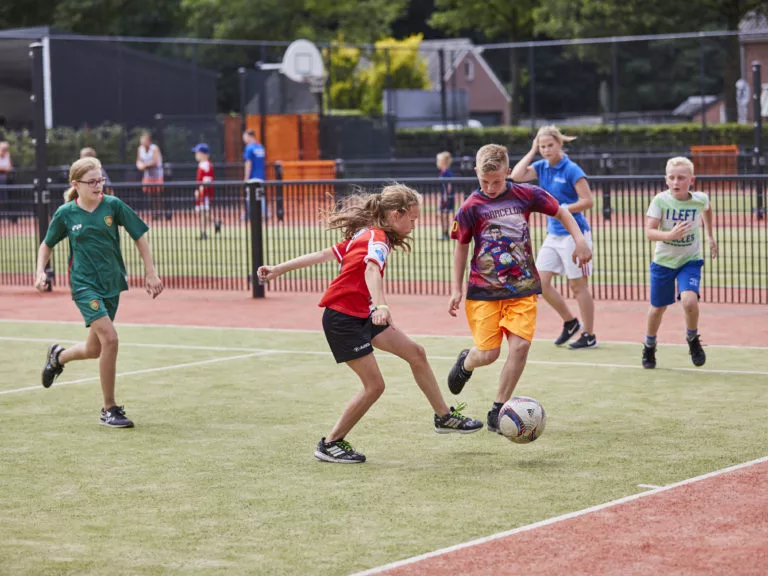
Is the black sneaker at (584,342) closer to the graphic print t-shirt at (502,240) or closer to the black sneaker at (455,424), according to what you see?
the graphic print t-shirt at (502,240)

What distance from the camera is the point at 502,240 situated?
8.27 meters

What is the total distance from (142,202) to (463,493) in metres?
11.8

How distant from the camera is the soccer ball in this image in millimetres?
7605

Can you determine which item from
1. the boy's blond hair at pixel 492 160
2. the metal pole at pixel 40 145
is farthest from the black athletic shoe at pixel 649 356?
the metal pole at pixel 40 145

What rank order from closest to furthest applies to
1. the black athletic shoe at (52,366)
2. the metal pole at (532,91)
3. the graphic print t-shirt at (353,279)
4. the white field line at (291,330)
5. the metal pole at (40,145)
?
the graphic print t-shirt at (353,279) → the black athletic shoe at (52,366) → the white field line at (291,330) → the metal pole at (40,145) → the metal pole at (532,91)

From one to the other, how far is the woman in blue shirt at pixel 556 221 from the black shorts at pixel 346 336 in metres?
4.11

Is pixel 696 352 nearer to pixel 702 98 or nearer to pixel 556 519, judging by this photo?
pixel 556 519

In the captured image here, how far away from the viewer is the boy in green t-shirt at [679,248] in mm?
10266

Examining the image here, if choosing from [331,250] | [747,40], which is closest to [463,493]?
[331,250]

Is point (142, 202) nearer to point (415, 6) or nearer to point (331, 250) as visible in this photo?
point (331, 250)

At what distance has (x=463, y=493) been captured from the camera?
267 inches

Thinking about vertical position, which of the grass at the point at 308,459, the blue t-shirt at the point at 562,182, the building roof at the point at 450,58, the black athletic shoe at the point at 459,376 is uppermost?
the building roof at the point at 450,58

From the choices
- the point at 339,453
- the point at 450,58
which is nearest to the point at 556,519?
the point at 339,453

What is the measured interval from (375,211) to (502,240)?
1062 millimetres
